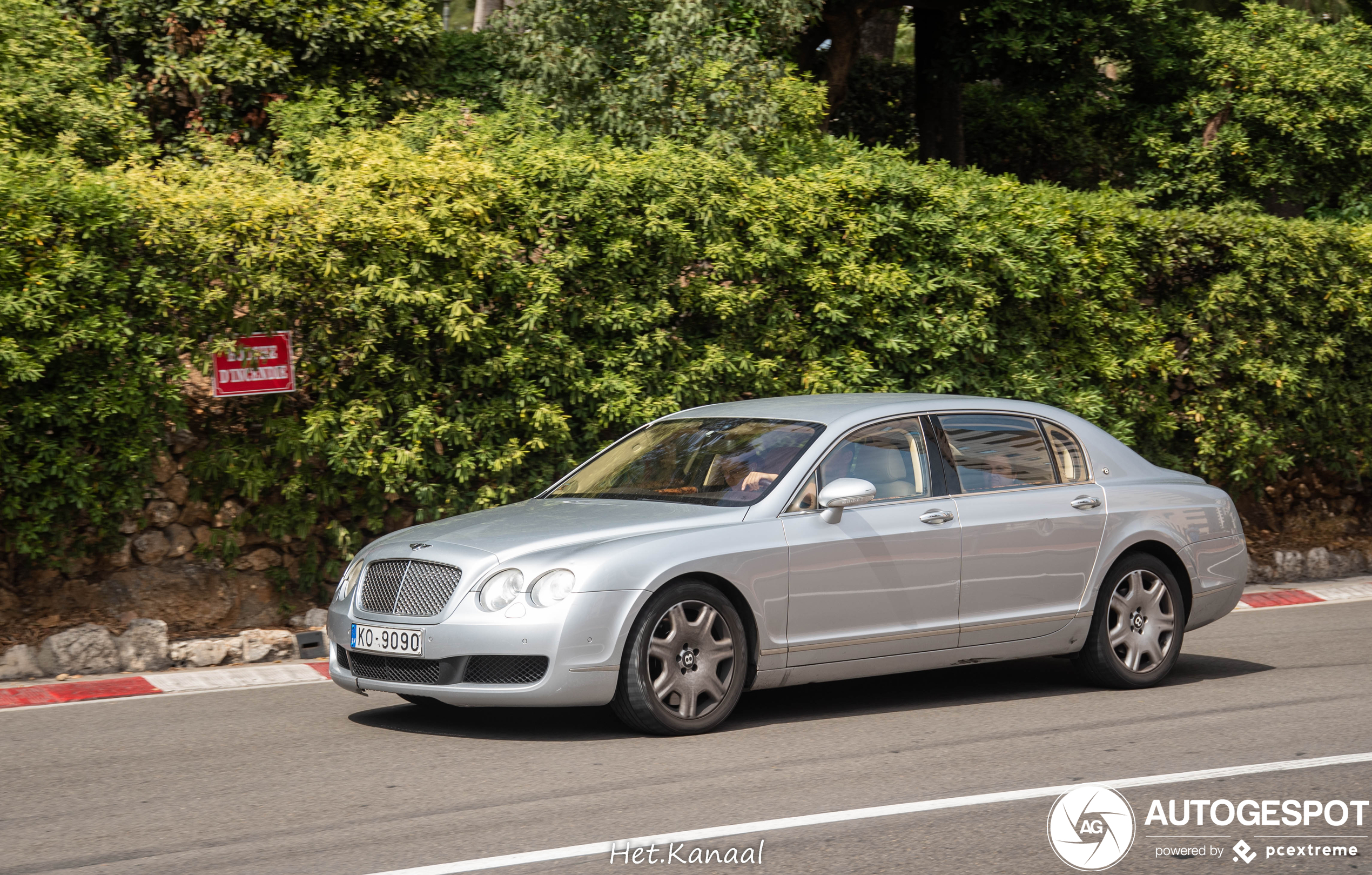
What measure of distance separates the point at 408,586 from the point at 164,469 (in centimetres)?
335

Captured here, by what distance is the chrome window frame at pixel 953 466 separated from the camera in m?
7.50

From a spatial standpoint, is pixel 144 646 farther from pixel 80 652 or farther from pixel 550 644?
pixel 550 644

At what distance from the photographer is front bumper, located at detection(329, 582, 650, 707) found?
6617 millimetres

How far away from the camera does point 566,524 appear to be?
7176 mm

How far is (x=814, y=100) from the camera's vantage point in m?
13.7

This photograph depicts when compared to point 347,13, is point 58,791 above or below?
below

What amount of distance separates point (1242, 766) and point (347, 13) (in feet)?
33.1

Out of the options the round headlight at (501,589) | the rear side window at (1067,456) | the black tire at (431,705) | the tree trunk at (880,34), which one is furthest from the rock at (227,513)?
the tree trunk at (880,34)

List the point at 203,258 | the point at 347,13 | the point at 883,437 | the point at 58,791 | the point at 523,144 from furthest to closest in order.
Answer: the point at 347,13 < the point at 523,144 < the point at 203,258 < the point at 883,437 < the point at 58,791

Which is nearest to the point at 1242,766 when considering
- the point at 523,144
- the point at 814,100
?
the point at 523,144

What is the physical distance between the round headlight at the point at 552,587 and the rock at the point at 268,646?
3.60 m

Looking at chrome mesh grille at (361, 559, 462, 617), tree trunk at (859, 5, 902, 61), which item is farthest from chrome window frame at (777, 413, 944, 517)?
tree trunk at (859, 5, 902, 61)

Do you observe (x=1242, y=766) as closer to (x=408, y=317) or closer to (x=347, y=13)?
(x=408, y=317)

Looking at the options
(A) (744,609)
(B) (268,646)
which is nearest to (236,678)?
(B) (268,646)
